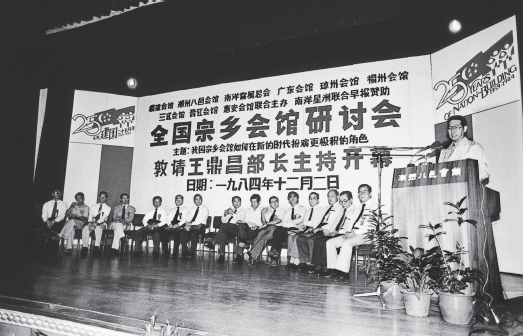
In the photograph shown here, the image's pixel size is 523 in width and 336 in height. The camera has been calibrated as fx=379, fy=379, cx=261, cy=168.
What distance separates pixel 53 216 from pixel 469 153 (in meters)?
6.08

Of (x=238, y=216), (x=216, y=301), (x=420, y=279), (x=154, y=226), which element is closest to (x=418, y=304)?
(x=420, y=279)

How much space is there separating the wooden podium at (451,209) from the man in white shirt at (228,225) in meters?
3.16

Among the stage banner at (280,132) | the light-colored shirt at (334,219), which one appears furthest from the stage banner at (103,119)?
the light-colored shirt at (334,219)

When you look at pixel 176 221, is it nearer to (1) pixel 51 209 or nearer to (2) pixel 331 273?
(1) pixel 51 209

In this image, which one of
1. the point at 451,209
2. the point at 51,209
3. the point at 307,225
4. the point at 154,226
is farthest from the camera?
the point at 51,209

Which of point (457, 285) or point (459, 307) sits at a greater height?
point (457, 285)

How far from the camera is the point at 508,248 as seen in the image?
4.52 metres

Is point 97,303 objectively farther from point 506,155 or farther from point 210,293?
point 506,155

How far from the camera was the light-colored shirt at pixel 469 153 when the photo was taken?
2.51 meters

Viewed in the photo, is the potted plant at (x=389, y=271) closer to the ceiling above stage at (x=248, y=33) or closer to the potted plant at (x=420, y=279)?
the potted plant at (x=420, y=279)

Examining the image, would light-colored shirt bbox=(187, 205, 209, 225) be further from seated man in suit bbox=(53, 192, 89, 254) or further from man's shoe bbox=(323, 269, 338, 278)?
man's shoe bbox=(323, 269, 338, 278)

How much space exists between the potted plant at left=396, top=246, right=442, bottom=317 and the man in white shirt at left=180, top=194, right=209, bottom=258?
3906 mm

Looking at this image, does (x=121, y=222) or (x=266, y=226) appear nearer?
(x=266, y=226)

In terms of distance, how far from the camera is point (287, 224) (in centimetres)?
556
